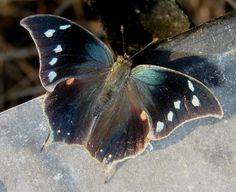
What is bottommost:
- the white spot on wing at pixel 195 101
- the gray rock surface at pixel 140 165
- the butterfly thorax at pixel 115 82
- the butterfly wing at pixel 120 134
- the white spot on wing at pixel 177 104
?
the gray rock surface at pixel 140 165

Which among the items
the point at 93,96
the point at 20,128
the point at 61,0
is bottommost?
the point at 61,0

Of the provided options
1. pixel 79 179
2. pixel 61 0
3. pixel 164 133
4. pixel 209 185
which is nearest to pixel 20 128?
pixel 79 179

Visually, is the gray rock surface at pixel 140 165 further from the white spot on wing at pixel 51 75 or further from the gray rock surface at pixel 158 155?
the white spot on wing at pixel 51 75

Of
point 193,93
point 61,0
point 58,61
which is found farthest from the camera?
point 61,0

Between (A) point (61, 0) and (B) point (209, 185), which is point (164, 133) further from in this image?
(A) point (61, 0)

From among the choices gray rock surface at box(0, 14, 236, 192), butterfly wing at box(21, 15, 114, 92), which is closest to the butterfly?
butterfly wing at box(21, 15, 114, 92)

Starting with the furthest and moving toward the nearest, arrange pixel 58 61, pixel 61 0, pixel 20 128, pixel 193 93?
1. pixel 61 0
2. pixel 20 128
3. pixel 58 61
4. pixel 193 93

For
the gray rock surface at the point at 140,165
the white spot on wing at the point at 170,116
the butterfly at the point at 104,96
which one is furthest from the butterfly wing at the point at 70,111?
the white spot on wing at the point at 170,116

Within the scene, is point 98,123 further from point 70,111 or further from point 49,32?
point 49,32
